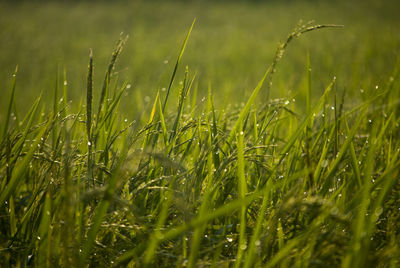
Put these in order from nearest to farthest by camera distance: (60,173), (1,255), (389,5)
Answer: (1,255)
(60,173)
(389,5)

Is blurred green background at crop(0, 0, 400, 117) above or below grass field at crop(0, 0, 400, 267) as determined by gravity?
above

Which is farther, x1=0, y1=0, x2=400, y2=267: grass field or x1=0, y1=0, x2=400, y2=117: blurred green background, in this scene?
x1=0, y1=0, x2=400, y2=117: blurred green background

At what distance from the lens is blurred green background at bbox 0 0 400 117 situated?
4465 mm

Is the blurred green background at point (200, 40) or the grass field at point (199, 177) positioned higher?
the blurred green background at point (200, 40)

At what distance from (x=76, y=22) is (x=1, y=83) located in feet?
22.5

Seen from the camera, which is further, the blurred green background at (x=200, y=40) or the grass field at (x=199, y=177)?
the blurred green background at (x=200, y=40)

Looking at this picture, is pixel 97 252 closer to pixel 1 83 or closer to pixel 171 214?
pixel 171 214

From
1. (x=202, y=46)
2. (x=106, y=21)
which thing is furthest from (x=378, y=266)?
(x=106, y=21)

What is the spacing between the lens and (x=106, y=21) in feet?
39.8

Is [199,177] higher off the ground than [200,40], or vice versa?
[200,40]

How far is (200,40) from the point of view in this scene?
29.5ft

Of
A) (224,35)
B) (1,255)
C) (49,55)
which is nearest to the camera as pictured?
(1,255)

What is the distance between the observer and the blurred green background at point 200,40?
446 cm

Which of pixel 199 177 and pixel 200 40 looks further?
pixel 200 40
